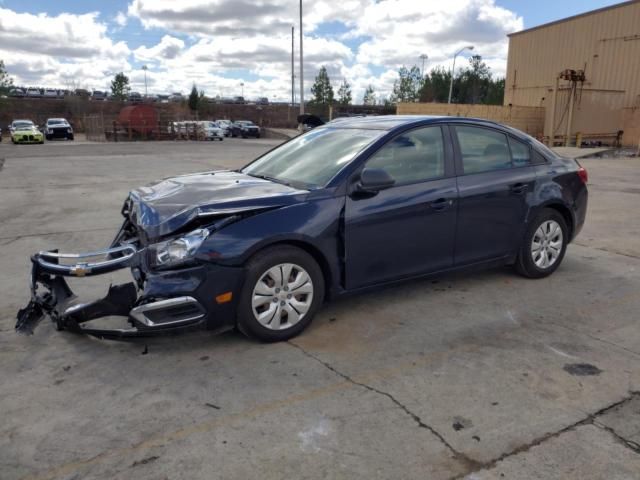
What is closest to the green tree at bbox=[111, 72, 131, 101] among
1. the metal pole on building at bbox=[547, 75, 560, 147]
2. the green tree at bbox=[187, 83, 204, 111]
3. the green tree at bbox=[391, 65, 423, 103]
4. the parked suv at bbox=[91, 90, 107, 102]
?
the parked suv at bbox=[91, 90, 107, 102]

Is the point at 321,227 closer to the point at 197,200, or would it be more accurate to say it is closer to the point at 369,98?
the point at 197,200

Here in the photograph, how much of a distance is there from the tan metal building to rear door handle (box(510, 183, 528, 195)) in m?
26.9

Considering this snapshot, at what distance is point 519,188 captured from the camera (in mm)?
5062

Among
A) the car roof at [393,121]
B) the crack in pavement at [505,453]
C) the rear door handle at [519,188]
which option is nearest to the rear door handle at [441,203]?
the car roof at [393,121]

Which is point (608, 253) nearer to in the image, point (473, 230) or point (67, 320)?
point (473, 230)

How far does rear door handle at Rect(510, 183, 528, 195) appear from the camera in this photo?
16.5 feet

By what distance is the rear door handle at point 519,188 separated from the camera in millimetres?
5027

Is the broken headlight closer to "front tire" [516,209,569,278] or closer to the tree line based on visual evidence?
"front tire" [516,209,569,278]

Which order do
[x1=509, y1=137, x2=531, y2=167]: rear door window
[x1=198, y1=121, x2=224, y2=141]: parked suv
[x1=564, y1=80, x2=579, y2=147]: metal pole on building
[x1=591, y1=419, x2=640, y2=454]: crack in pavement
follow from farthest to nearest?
1. [x1=198, y1=121, x2=224, y2=141]: parked suv
2. [x1=564, y1=80, x2=579, y2=147]: metal pole on building
3. [x1=509, y1=137, x2=531, y2=167]: rear door window
4. [x1=591, y1=419, x2=640, y2=454]: crack in pavement

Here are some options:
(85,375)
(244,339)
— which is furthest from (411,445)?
(85,375)

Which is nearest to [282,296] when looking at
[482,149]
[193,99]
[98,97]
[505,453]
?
[505,453]

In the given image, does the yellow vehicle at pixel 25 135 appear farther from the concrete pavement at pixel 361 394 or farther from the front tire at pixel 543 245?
the front tire at pixel 543 245

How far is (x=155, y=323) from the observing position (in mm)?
3494

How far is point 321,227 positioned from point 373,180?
0.52 metres
